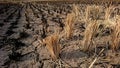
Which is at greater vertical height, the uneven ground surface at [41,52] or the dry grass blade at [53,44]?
the dry grass blade at [53,44]

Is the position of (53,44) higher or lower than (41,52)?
higher

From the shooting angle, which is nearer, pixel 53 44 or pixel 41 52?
pixel 53 44

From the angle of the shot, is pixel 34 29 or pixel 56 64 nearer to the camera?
pixel 56 64

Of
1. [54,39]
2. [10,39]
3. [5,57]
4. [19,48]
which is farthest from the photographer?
[10,39]

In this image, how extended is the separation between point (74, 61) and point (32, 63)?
0.58m

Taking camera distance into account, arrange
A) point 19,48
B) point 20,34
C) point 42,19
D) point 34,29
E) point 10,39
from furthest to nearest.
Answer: point 42,19 < point 34,29 < point 20,34 < point 10,39 < point 19,48

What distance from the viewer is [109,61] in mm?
3182

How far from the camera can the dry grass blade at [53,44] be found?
3.12 m

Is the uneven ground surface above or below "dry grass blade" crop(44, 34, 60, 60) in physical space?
below

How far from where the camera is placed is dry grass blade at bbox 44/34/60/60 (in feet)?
10.2

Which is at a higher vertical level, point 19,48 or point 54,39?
point 54,39

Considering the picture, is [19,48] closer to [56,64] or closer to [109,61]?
[56,64]

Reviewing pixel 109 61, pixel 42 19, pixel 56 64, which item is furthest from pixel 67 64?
pixel 42 19

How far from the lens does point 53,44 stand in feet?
10.3
